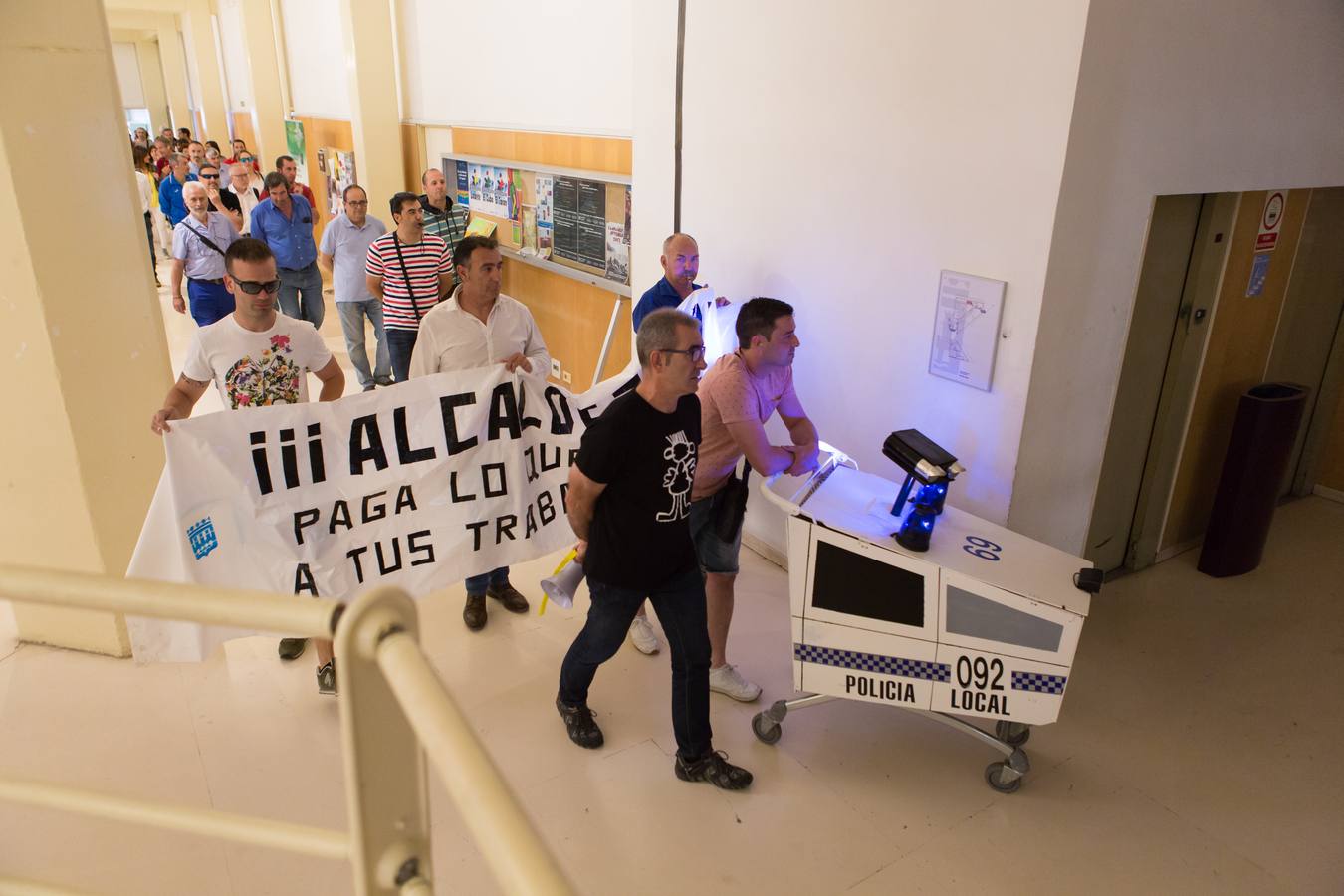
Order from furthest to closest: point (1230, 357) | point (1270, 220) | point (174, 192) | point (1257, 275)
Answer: point (174, 192)
point (1230, 357)
point (1257, 275)
point (1270, 220)

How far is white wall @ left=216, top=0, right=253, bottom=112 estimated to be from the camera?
15177 millimetres

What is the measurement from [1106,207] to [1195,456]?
6.35 ft

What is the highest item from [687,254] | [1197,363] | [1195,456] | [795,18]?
[795,18]

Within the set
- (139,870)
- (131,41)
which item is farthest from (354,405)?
(131,41)

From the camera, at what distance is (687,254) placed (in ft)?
14.0

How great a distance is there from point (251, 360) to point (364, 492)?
65cm

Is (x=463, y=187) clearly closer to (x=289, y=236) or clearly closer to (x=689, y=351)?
(x=289, y=236)

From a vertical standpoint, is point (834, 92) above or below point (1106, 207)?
above

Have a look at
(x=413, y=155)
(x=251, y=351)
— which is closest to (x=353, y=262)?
(x=413, y=155)

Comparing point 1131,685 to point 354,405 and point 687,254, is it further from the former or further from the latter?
point 354,405

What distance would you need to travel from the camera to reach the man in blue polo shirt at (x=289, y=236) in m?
6.95

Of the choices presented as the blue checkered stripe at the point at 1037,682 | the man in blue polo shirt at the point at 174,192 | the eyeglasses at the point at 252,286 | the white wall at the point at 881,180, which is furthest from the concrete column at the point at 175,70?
the blue checkered stripe at the point at 1037,682

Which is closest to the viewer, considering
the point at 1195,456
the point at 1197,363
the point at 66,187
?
the point at 66,187

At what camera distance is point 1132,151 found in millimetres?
3246
